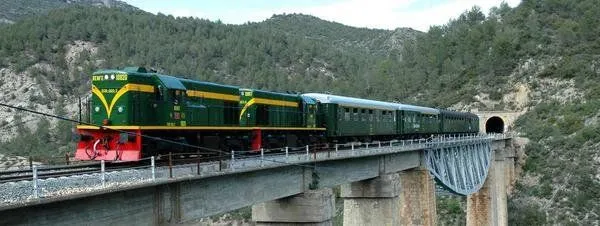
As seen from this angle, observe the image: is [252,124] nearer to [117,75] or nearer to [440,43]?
[117,75]

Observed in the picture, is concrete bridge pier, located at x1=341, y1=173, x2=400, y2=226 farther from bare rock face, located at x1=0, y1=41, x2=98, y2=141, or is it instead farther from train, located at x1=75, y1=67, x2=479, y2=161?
bare rock face, located at x1=0, y1=41, x2=98, y2=141

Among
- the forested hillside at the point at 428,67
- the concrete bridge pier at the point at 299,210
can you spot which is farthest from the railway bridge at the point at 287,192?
the forested hillside at the point at 428,67

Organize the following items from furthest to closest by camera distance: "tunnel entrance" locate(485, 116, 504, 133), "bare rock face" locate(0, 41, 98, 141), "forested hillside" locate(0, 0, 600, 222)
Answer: "bare rock face" locate(0, 41, 98, 141) < "tunnel entrance" locate(485, 116, 504, 133) < "forested hillside" locate(0, 0, 600, 222)

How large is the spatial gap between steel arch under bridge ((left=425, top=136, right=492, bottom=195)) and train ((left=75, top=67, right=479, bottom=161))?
632 cm

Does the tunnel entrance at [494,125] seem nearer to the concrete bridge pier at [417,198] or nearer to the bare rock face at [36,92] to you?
the concrete bridge pier at [417,198]

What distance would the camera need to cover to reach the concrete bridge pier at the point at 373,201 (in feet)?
92.3

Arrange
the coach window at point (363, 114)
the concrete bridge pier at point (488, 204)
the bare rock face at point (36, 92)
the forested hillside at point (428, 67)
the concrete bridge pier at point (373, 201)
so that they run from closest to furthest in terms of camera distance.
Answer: the concrete bridge pier at point (373, 201)
the coach window at point (363, 114)
the concrete bridge pier at point (488, 204)
the forested hillside at point (428, 67)
the bare rock face at point (36, 92)

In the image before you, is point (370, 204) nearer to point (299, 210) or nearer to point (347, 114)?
point (347, 114)

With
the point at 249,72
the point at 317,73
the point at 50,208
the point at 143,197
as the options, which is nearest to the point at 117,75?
the point at 143,197

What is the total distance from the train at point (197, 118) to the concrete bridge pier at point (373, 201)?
3143 millimetres

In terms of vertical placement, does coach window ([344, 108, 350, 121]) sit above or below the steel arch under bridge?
above

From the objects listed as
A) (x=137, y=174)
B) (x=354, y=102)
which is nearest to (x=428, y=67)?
(x=354, y=102)

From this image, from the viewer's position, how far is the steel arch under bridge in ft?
123

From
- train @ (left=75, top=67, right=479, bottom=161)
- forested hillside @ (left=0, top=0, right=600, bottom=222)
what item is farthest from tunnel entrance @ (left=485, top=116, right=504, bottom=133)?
train @ (left=75, top=67, right=479, bottom=161)
